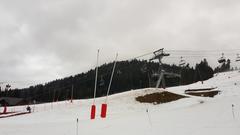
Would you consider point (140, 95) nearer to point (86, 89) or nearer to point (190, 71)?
point (86, 89)

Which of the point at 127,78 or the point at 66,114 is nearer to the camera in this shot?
the point at 66,114

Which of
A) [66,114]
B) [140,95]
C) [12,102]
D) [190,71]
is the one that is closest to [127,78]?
[190,71]

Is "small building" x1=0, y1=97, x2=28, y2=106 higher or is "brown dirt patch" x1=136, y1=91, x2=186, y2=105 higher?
"brown dirt patch" x1=136, y1=91, x2=186, y2=105

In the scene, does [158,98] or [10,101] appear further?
[10,101]

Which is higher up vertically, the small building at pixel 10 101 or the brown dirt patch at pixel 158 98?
the brown dirt patch at pixel 158 98

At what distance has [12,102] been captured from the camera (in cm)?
10081

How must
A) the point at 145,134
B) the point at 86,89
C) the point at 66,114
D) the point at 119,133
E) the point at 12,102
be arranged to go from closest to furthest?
the point at 145,134
the point at 119,133
the point at 66,114
the point at 12,102
the point at 86,89

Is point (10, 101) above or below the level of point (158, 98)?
below

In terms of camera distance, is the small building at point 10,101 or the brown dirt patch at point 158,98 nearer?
the brown dirt patch at point 158,98

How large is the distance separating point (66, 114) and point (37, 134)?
19845 mm

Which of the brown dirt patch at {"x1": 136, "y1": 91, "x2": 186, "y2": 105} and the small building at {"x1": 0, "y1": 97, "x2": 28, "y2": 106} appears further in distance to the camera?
the small building at {"x1": 0, "y1": 97, "x2": 28, "y2": 106}

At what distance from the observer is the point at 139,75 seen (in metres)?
139

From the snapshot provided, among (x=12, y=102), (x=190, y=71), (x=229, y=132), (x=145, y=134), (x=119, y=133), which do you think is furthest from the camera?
(x=190, y=71)

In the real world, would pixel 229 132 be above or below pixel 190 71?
below
